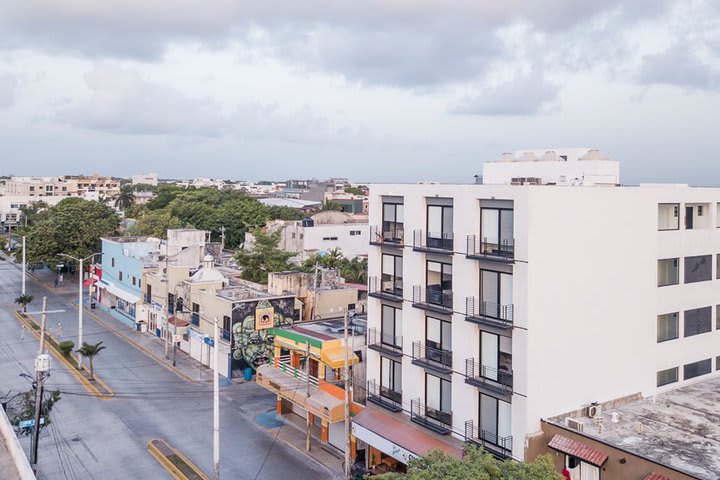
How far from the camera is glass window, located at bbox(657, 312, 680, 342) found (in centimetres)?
2844

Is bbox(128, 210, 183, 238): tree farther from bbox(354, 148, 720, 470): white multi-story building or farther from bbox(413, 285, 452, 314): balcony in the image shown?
bbox(413, 285, 452, 314): balcony

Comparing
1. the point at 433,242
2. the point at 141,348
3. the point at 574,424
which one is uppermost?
the point at 433,242

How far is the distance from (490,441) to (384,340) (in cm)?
761

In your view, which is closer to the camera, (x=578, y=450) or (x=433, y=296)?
(x=578, y=450)

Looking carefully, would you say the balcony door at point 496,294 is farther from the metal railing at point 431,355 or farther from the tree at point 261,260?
the tree at point 261,260

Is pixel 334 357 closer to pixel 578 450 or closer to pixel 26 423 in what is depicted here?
pixel 578 450

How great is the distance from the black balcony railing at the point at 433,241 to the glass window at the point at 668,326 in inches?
413

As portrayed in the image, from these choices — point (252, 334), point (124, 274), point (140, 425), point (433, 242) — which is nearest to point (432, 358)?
point (433, 242)

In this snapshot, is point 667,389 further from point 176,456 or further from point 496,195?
point 176,456

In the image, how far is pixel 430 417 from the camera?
2773 cm

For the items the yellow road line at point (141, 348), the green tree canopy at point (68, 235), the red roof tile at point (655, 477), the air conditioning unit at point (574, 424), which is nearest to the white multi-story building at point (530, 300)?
the air conditioning unit at point (574, 424)

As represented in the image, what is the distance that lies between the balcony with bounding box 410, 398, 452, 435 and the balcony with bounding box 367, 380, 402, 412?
123 cm

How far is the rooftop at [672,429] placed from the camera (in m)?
20.5

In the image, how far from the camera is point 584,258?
25.1 m
